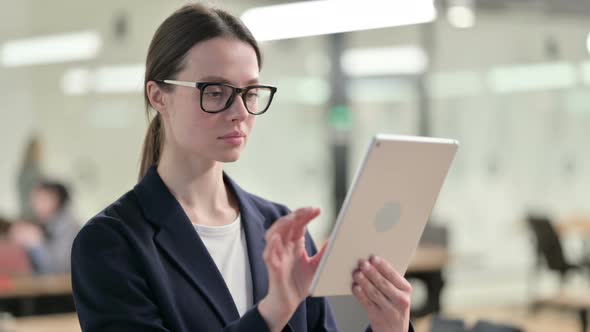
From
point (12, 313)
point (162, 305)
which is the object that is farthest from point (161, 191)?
point (12, 313)

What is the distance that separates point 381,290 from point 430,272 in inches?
223

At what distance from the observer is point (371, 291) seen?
5.21 ft

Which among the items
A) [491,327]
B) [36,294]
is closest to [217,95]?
[491,327]

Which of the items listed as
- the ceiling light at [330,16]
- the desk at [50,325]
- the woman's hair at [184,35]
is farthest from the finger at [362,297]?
the ceiling light at [330,16]

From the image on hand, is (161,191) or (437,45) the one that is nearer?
(161,191)

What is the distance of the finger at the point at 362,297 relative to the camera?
1.58m

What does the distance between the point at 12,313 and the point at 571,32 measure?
7.31 metres

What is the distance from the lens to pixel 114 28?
812 centimetres

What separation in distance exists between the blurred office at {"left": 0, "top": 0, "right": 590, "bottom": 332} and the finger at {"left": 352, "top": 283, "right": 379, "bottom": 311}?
537 cm

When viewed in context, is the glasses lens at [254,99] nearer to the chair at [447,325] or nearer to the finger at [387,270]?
the finger at [387,270]

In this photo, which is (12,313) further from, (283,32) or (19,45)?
(283,32)

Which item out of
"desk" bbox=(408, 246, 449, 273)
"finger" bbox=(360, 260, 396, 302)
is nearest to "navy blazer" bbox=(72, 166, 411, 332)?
"finger" bbox=(360, 260, 396, 302)

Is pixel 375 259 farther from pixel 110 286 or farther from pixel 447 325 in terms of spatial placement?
pixel 447 325

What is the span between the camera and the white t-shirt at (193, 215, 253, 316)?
175 centimetres
